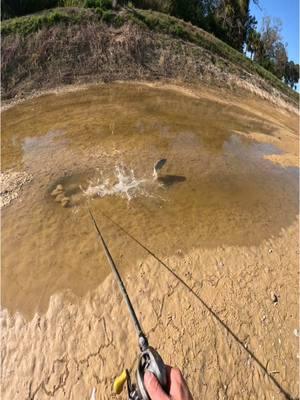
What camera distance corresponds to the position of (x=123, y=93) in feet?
44.3

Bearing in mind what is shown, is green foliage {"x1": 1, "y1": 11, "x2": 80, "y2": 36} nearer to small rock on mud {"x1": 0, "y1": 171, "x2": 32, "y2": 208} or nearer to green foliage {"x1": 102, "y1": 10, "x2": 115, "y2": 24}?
green foliage {"x1": 102, "y1": 10, "x2": 115, "y2": 24}

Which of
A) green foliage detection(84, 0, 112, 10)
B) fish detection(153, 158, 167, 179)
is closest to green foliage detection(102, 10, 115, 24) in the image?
green foliage detection(84, 0, 112, 10)

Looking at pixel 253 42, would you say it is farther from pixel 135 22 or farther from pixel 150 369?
pixel 150 369

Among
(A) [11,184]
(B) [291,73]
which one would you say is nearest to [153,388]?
(A) [11,184]

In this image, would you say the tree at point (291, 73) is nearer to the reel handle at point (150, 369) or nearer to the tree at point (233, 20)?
the tree at point (233, 20)

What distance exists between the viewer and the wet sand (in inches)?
160

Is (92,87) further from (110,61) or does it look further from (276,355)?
(276,355)

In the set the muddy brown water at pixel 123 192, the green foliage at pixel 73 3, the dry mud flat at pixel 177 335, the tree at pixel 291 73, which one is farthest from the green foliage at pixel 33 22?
the tree at pixel 291 73

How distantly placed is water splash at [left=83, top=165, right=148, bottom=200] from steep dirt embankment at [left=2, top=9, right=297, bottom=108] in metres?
7.84

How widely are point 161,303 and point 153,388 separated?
2.66m

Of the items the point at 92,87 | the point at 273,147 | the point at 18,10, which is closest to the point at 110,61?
the point at 92,87

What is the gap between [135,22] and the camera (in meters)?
16.4

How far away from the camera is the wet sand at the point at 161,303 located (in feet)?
13.3

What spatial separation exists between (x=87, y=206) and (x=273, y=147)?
6606 mm
